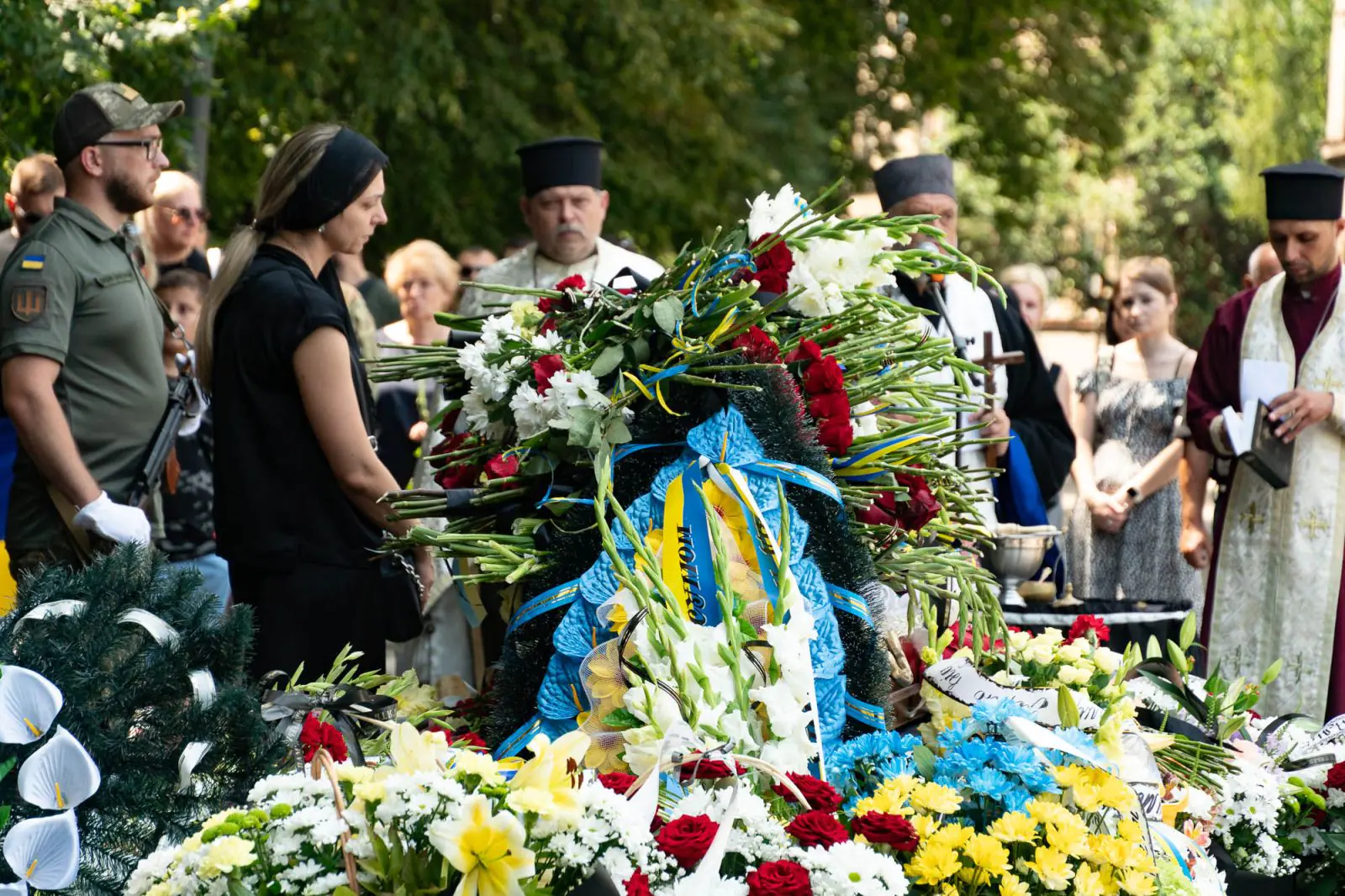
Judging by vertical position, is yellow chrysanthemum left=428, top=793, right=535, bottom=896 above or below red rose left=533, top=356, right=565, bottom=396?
below

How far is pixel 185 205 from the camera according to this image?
7105 mm

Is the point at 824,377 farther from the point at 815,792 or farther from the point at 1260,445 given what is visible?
the point at 1260,445

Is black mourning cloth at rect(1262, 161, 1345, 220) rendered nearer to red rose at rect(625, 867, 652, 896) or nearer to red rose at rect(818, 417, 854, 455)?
red rose at rect(818, 417, 854, 455)

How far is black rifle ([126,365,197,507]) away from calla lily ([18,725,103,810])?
2.37 metres

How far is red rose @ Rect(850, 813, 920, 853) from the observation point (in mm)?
2367

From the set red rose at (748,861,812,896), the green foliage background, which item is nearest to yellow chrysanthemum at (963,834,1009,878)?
red rose at (748,861,812,896)

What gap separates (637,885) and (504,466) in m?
1.13

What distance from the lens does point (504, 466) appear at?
310cm

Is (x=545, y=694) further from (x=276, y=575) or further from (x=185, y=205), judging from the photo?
(x=185, y=205)

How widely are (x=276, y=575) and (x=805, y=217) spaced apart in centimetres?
146

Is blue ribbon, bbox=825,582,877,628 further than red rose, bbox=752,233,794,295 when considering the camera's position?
No

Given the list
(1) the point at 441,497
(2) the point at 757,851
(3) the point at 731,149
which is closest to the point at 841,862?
(2) the point at 757,851

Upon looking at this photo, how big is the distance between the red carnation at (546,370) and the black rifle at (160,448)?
1.96 metres

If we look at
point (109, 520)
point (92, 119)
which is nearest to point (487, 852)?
point (109, 520)
